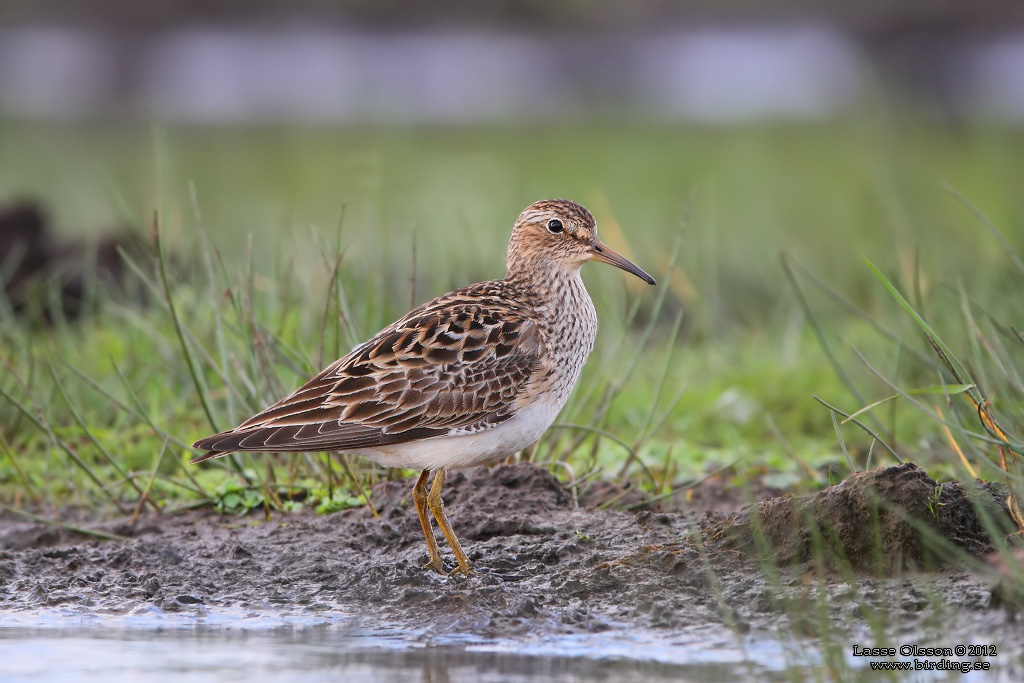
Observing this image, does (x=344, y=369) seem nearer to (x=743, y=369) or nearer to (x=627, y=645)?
(x=627, y=645)

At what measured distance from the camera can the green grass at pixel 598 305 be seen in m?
6.01

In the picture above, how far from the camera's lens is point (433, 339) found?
5.36 meters

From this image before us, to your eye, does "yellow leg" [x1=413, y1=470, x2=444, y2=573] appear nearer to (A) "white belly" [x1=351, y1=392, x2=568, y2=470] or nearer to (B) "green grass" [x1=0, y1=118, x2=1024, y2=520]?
(A) "white belly" [x1=351, y1=392, x2=568, y2=470]

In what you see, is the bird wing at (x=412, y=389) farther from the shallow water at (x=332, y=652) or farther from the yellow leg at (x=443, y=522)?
the shallow water at (x=332, y=652)

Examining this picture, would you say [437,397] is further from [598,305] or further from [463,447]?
[598,305]

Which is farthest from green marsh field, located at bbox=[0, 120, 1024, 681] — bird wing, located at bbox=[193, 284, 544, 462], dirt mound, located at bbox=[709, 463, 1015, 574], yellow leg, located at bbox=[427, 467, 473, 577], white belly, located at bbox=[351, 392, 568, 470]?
bird wing, located at bbox=[193, 284, 544, 462]

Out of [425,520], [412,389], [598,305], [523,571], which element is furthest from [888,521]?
[598,305]

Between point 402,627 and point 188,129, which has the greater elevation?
point 188,129

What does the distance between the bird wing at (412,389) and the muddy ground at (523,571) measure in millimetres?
468

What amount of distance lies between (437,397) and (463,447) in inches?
8.4

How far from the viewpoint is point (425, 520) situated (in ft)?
17.0

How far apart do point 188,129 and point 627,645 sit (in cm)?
1585

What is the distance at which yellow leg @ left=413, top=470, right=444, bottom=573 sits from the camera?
5102 mm

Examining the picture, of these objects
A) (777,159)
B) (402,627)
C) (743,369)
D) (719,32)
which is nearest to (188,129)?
(777,159)
